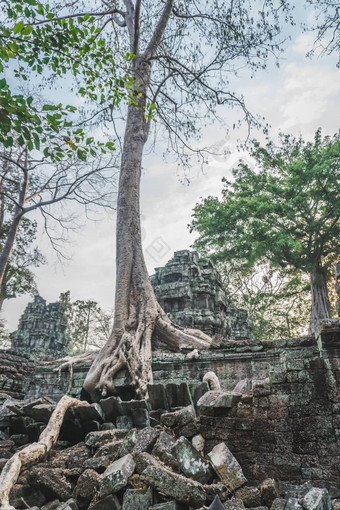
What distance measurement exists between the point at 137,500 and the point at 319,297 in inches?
614

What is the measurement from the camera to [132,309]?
6.82 meters

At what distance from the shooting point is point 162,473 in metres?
2.26

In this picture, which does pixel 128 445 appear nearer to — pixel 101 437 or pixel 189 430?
pixel 101 437

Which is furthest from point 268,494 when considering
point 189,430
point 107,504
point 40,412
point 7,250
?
point 7,250

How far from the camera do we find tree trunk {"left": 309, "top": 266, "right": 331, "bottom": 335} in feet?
49.2

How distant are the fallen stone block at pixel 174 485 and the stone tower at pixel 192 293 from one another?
7.91 metres

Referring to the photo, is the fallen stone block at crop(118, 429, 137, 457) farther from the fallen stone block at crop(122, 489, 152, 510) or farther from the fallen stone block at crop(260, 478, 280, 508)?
the fallen stone block at crop(260, 478, 280, 508)

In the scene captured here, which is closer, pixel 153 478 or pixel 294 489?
pixel 153 478

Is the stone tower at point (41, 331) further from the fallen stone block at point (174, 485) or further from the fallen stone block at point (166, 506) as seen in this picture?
the fallen stone block at point (166, 506)

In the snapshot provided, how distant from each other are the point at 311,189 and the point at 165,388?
1486cm

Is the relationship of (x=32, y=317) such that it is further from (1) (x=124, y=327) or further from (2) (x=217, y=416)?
(2) (x=217, y=416)

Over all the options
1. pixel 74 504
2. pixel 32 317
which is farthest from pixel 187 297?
pixel 32 317

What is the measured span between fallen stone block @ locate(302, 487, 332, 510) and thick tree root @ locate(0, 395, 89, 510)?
199 centimetres

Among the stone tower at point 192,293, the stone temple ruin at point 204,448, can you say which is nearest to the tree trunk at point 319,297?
the stone tower at point 192,293
